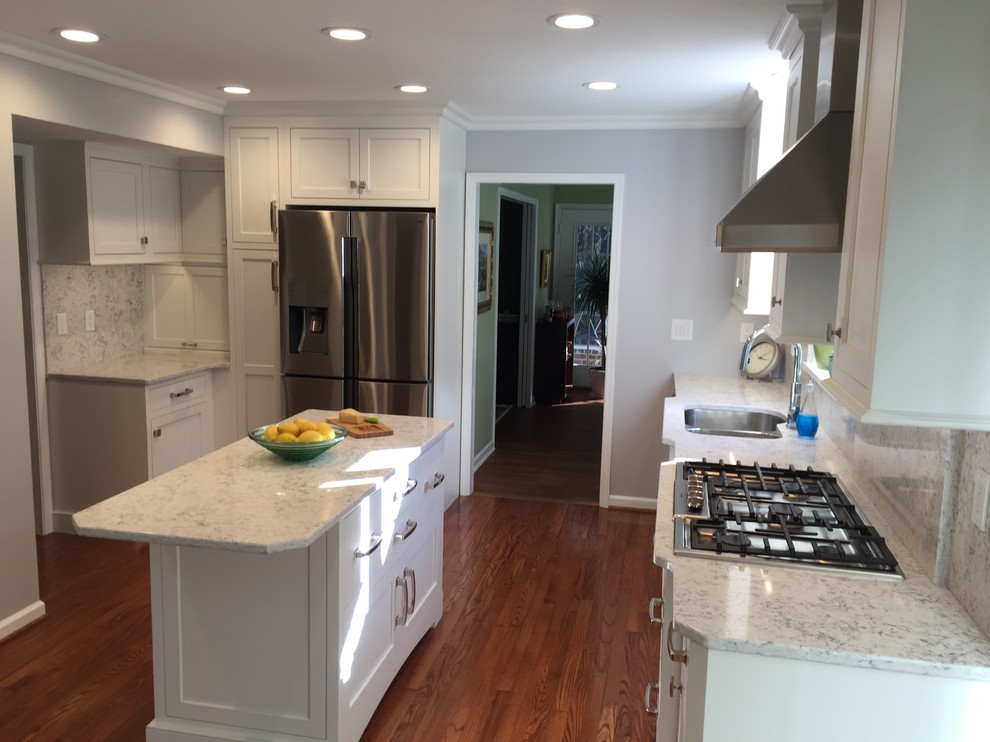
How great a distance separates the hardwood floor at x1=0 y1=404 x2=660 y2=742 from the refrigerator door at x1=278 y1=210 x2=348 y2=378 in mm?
1260

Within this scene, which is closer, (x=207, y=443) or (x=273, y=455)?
(x=273, y=455)

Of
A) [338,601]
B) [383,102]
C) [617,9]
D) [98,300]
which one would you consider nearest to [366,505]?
[338,601]

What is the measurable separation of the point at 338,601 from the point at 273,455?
2.28 ft

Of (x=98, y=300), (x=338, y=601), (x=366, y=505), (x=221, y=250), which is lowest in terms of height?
(x=338, y=601)

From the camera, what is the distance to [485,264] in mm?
5883

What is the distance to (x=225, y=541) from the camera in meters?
2.07

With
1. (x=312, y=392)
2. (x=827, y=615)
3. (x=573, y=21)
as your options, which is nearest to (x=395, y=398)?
(x=312, y=392)

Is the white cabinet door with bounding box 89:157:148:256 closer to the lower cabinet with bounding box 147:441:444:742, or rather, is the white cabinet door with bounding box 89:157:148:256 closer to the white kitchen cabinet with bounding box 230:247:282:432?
the white kitchen cabinet with bounding box 230:247:282:432

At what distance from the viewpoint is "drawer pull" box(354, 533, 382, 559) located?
8.29ft

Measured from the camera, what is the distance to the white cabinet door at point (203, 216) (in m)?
5.02

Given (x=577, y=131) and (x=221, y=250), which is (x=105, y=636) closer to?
(x=221, y=250)

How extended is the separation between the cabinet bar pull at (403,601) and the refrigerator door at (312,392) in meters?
1.86

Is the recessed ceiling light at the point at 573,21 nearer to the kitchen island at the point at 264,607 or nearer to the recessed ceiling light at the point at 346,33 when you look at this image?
the recessed ceiling light at the point at 346,33

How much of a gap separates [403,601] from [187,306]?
2.96 metres
